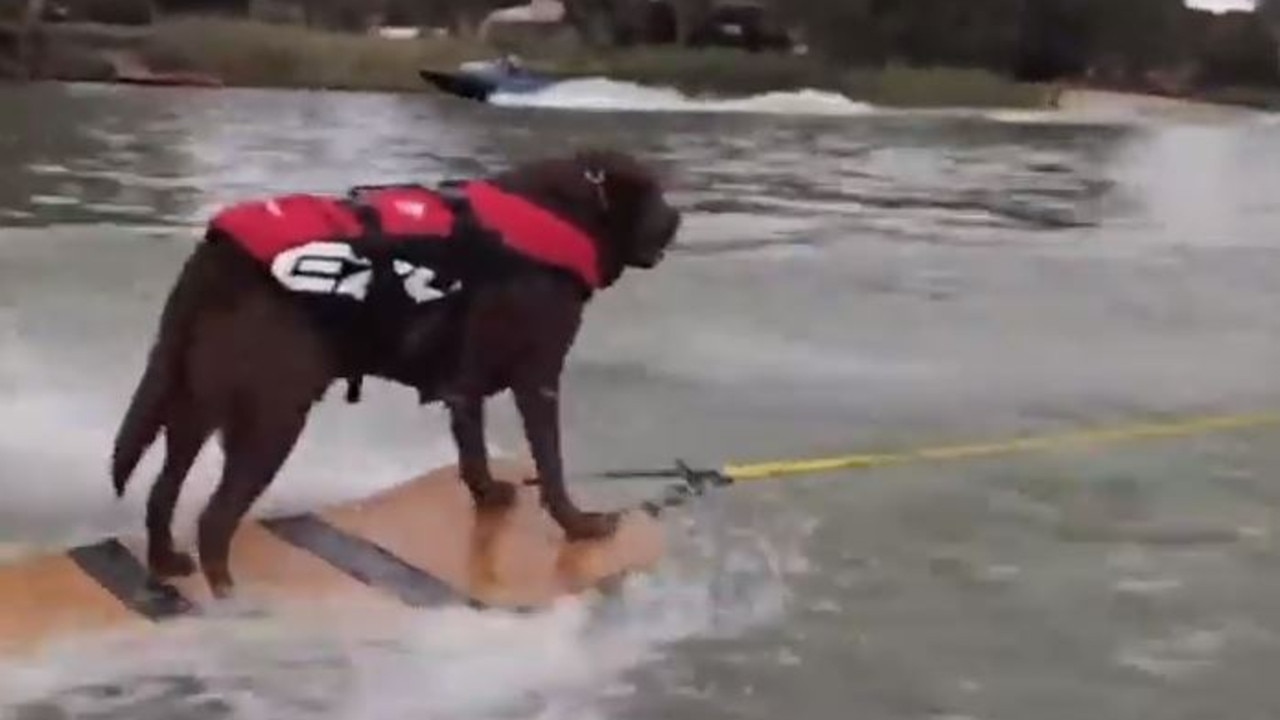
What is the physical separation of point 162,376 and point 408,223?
0.68 m

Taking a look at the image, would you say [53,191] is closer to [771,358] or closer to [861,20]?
[771,358]

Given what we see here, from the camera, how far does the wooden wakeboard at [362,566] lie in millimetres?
5305

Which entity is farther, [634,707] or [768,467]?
[768,467]

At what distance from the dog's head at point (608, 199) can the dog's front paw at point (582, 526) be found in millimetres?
686

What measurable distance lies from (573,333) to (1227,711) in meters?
1.85

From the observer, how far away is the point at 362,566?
5766 mm

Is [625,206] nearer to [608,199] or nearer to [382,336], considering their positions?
[608,199]

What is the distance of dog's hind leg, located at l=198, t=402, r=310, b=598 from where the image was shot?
5199 mm

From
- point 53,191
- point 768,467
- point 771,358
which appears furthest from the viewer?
point 53,191

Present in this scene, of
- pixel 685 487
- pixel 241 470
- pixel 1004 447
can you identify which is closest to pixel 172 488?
pixel 241 470

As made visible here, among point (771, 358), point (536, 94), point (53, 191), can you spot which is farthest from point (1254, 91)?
point (771, 358)

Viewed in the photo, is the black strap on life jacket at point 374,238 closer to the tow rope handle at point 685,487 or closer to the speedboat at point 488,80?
the tow rope handle at point 685,487

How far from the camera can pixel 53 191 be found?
15773 mm

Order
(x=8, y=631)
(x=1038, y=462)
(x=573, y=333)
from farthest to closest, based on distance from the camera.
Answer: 1. (x=1038, y=462)
2. (x=573, y=333)
3. (x=8, y=631)
